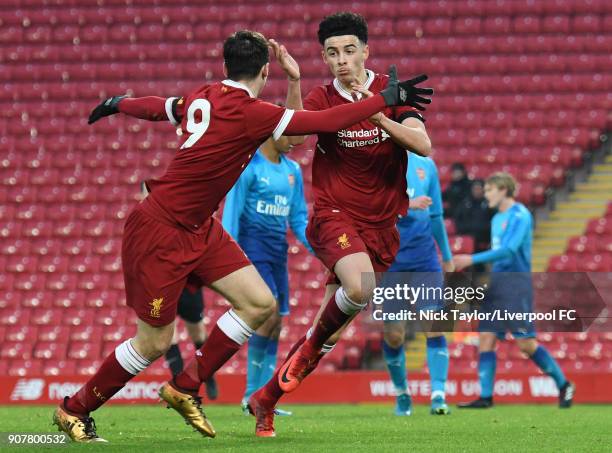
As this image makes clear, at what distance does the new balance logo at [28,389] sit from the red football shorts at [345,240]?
16.9 feet

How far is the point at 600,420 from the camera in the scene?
7.85m

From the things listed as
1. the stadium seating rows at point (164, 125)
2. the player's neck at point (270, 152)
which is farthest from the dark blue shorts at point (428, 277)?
the stadium seating rows at point (164, 125)

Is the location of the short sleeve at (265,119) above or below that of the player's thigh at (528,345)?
above

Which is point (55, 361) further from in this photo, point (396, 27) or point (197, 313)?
point (396, 27)

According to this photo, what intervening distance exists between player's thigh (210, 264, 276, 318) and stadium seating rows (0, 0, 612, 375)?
7.55 m

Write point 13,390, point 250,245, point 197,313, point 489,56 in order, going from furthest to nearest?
point 489,56 < point 13,390 < point 197,313 < point 250,245

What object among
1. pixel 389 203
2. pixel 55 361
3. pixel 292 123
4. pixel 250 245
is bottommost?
pixel 55 361

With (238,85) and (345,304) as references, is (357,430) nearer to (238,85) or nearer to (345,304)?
(345,304)

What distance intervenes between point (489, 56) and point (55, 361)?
856cm

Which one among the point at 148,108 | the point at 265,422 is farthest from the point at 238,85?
the point at 265,422

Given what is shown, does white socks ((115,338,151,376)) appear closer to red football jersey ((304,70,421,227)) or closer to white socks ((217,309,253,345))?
white socks ((217,309,253,345))

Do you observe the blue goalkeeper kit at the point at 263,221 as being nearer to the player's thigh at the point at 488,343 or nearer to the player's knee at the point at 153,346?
the player's thigh at the point at 488,343

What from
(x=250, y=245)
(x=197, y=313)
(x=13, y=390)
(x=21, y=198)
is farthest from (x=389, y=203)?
(x=21, y=198)

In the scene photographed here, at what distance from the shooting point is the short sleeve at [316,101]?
6586mm
